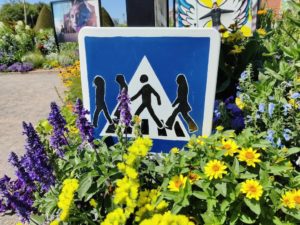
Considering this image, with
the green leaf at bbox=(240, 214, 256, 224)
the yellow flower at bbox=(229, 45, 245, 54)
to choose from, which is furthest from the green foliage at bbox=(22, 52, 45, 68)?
the green leaf at bbox=(240, 214, 256, 224)

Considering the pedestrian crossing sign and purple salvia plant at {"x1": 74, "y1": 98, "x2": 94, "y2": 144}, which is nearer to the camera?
purple salvia plant at {"x1": 74, "y1": 98, "x2": 94, "y2": 144}

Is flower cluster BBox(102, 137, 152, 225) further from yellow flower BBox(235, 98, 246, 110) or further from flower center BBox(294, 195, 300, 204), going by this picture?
yellow flower BBox(235, 98, 246, 110)

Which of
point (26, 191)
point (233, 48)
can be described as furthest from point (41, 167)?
point (233, 48)

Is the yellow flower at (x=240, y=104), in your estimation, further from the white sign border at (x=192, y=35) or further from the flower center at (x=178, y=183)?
the flower center at (x=178, y=183)

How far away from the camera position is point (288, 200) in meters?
1.38

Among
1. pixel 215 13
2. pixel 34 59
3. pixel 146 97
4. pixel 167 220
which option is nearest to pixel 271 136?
pixel 146 97

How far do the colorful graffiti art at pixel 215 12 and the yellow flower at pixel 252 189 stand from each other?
338 cm

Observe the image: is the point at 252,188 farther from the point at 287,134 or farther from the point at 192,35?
the point at 192,35

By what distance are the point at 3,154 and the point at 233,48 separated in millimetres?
2748

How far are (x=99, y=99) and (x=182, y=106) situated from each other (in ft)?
1.38

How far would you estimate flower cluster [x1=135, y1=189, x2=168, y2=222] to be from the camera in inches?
53.2

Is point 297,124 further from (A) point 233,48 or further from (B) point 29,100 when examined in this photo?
(B) point 29,100

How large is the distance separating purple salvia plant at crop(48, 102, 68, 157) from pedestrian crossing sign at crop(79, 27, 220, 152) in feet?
0.65

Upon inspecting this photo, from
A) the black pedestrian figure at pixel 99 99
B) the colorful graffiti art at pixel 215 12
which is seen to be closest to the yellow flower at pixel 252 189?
the black pedestrian figure at pixel 99 99
